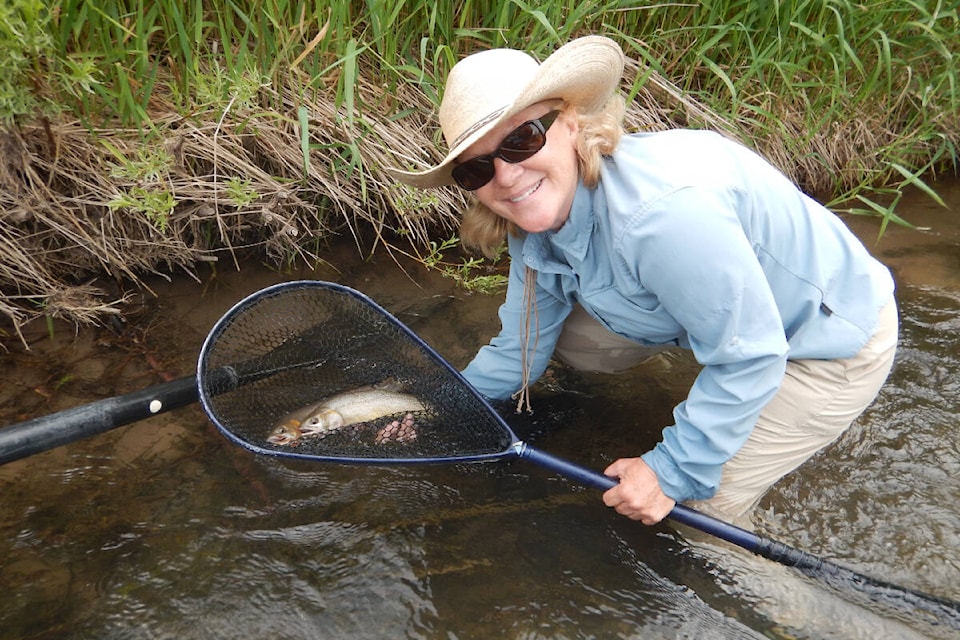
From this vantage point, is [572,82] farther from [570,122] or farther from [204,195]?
[204,195]

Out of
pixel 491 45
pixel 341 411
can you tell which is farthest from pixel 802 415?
pixel 491 45

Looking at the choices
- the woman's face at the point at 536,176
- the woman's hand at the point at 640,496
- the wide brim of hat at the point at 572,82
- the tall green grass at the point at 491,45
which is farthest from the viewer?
the tall green grass at the point at 491,45

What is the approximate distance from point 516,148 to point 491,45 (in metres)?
1.71

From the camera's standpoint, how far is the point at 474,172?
6.38ft

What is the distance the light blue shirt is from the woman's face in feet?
0.27

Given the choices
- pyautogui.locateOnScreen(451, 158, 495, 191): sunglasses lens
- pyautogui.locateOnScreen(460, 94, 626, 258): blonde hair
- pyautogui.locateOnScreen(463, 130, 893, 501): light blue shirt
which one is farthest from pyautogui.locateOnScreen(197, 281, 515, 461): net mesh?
pyautogui.locateOnScreen(460, 94, 626, 258): blonde hair

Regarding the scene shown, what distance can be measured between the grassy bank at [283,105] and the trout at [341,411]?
2.74 ft

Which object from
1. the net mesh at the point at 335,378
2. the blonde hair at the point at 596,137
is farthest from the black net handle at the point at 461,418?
the blonde hair at the point at 596,137

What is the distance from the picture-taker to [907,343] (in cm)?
338

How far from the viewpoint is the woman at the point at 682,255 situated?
6.04 ft

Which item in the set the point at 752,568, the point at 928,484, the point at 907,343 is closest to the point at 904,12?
the point at 907,343

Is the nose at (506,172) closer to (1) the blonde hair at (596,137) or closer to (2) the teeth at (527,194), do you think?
(2) the teeth at (527,194)

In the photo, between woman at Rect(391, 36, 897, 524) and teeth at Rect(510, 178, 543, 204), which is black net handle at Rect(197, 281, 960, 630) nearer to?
woman at Rect(391, 36, 897, 524)

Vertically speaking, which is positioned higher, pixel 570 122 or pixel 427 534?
pixel 570 122
